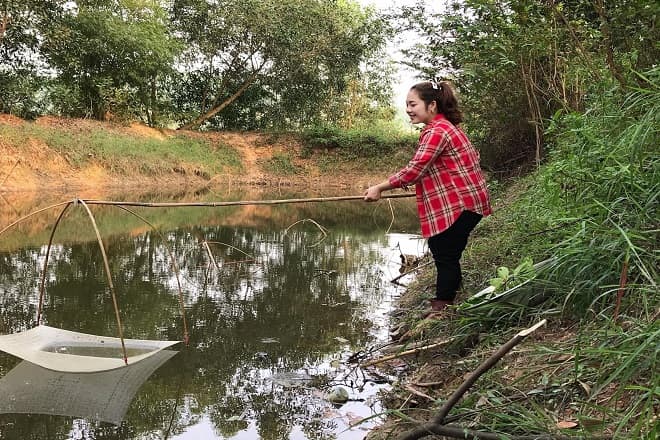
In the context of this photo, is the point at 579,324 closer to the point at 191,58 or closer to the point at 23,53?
the point at 23,53

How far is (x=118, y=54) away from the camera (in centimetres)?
1875

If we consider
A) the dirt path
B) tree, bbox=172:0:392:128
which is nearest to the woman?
the dirt path

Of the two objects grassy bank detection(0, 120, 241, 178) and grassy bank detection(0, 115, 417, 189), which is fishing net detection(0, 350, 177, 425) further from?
grassy bank detection(0, 120, 241, 178)

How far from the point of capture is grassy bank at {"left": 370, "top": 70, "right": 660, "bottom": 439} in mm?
1507

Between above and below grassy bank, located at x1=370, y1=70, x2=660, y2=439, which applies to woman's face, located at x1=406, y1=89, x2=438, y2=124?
above

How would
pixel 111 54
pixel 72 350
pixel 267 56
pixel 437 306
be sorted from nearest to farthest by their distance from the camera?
1. pixel 72 350
2. pixel 437 306
3. pixel 111 54
4. pixel 267 56

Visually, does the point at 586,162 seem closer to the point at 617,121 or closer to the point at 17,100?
the point at 617,121

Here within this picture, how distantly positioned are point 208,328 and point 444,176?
6.40 feet

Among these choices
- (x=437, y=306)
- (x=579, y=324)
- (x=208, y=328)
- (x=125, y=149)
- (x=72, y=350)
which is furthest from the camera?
(x=125, y=149)

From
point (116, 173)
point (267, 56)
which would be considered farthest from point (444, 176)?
point (267, 56)

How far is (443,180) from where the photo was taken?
3.00 metres

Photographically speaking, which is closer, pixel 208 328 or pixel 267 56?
pixel 208 328

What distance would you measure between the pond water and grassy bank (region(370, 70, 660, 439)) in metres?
0.51

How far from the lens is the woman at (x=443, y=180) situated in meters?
2.95
